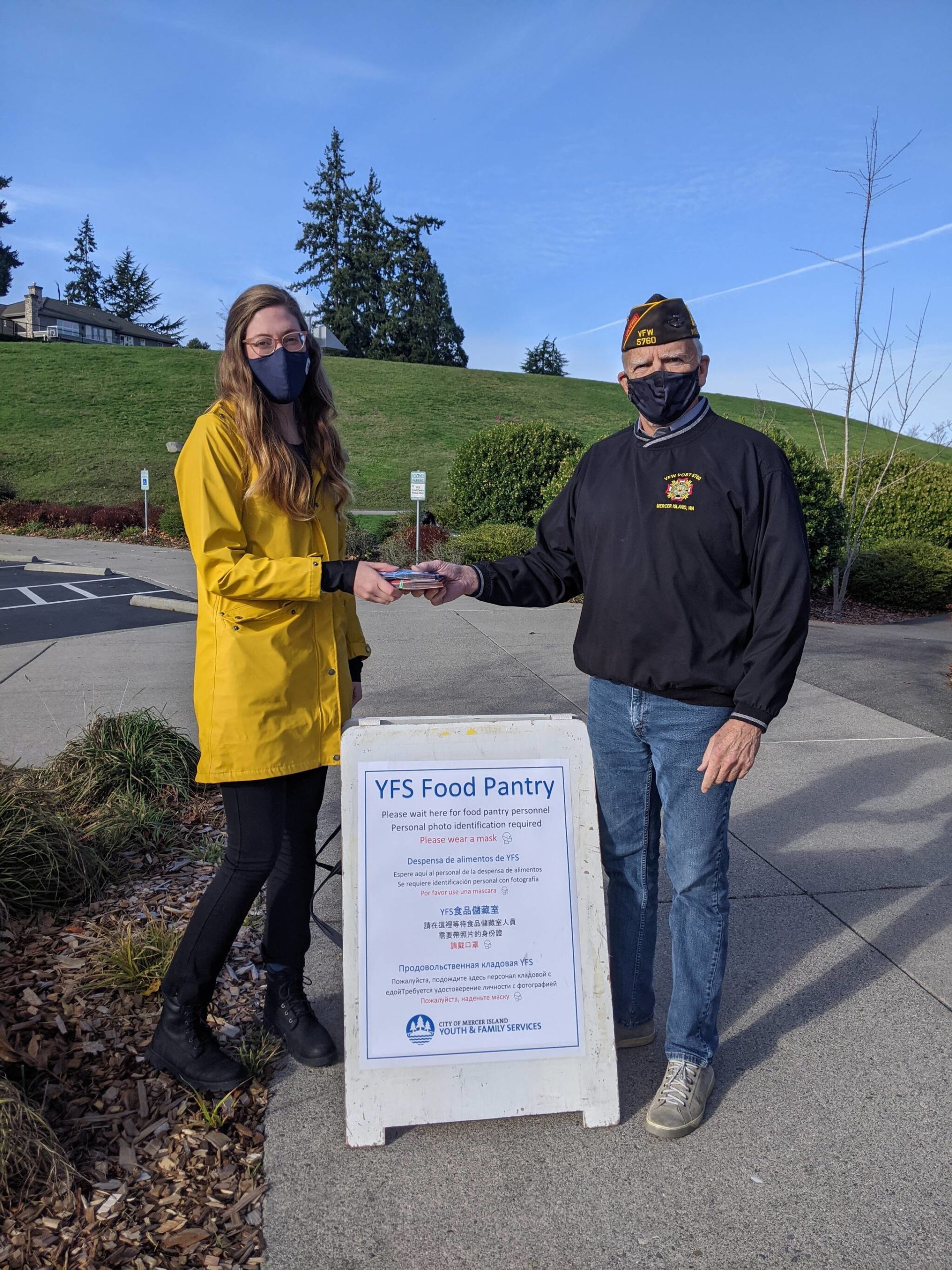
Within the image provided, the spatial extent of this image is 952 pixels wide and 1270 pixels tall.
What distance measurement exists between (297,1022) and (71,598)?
35.5 feet

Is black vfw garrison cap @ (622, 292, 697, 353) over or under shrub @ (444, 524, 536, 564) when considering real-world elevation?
over

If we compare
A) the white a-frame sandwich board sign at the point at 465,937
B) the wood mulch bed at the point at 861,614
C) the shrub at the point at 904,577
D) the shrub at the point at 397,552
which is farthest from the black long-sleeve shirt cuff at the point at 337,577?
the shrub at the point at 904,577

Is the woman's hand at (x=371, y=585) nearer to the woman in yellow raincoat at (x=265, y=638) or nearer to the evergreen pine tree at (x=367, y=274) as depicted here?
the woman in yellow raincoat at (x=265, y=638)

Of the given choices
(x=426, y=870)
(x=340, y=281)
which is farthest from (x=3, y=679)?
(x=340, y=281)

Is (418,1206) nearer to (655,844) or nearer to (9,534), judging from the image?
(655,844)

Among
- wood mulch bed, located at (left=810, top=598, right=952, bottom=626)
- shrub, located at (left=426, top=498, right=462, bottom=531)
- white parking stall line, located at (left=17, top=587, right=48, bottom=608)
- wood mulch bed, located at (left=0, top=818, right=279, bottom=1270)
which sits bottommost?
wood mulch bed, located at (left=810, top=598, right=952, bottom=626)

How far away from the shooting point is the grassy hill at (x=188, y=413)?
29.8 meters

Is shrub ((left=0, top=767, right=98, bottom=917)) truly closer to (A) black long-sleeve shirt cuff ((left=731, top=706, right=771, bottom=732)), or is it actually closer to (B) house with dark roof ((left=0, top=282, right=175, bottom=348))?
(A) black long-sleeve shirt cuff ((left=731, top=706, right=771, bottom=732))

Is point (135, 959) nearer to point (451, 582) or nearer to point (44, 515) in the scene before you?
point (451, 582)

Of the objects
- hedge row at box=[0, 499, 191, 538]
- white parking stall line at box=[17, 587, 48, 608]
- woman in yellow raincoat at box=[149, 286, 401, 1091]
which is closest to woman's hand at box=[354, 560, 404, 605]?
woman in yellow raincoat at box=[149, 286, 401, 1091]

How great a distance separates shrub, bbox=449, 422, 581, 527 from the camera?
1686 centimetres

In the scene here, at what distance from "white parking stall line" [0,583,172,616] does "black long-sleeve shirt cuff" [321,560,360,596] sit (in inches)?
383

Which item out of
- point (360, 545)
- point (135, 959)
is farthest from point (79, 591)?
point (135, 959)

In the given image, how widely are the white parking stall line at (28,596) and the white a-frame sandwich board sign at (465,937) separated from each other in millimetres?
10409
